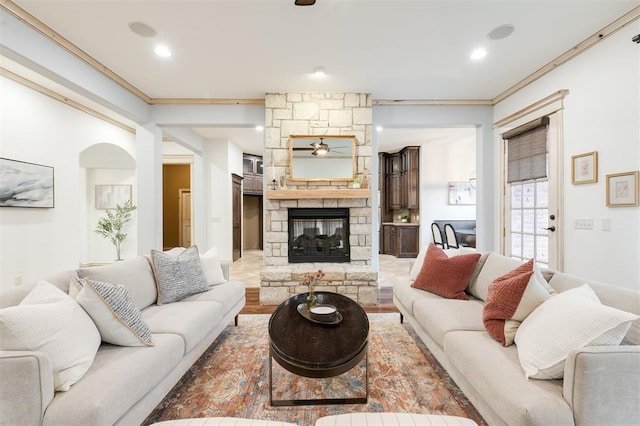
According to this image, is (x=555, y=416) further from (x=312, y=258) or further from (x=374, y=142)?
(x=374, y=142)

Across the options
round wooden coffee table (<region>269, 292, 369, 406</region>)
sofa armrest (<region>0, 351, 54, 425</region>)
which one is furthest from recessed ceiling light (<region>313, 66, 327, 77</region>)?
sofa armrest (<region>0, 351, 54, 425</region>)

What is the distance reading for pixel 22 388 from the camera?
42.3 inches

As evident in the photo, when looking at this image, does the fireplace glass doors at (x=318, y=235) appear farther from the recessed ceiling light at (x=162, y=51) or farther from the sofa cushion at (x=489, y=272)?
the recessed ceiling light at (x=162, y=51)

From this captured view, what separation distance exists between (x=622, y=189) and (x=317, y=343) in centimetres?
295

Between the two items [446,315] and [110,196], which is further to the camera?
[110,196]

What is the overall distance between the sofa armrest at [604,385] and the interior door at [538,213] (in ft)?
7.88

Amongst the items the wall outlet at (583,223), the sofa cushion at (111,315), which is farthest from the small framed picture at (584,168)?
the sofa cushion at (111,315)

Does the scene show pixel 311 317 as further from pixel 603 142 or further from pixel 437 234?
pixel 437 234

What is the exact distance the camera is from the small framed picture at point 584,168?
270cm

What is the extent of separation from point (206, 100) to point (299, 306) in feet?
11.4

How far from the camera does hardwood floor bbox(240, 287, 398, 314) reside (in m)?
3.41

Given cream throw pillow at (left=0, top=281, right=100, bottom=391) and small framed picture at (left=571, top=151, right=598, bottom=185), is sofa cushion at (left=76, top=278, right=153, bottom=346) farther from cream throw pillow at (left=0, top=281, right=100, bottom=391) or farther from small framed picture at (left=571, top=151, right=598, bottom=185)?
small framed picture at (left=571, top=151, right=598, bottom=185)

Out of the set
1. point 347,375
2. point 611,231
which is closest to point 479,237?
point 611,231

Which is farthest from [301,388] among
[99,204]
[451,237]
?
[99,204]
